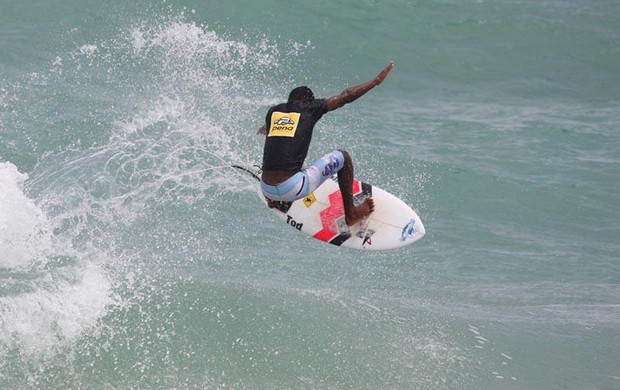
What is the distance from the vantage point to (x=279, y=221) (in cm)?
1167

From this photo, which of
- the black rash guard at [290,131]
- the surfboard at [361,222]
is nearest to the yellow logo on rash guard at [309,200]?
the surfboard at [361,222]

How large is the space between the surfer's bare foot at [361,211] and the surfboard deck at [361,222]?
91 millimetres

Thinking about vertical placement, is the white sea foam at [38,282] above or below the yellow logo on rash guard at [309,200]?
below

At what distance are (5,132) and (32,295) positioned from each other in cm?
549

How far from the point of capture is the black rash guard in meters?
8.07

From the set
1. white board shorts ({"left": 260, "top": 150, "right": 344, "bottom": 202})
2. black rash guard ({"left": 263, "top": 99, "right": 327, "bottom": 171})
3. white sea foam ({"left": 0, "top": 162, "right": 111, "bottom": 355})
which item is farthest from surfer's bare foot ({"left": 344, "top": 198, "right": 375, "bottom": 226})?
white sea foam ({"left": 0, "top": 162, "right": 111, "bottom": 355})

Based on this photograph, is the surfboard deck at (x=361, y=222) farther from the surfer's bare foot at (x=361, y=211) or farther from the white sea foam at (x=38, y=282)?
the white sea foam at (x=38, y=282)

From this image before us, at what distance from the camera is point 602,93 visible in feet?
59.5

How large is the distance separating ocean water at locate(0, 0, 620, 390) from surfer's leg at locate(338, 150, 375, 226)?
105 centimetres

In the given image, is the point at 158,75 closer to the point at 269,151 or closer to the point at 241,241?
the point at 241,241

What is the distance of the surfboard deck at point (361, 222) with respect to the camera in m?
9.05

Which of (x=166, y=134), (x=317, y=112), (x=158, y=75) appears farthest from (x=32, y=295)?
(x=158, y=75)

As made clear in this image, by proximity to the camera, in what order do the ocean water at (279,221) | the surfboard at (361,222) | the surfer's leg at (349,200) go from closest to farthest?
the ocean water at (279,221)
the surfer's leg at (349,200)
the surfboard at (361,222)

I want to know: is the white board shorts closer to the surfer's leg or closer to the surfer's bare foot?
the surfer's leg
